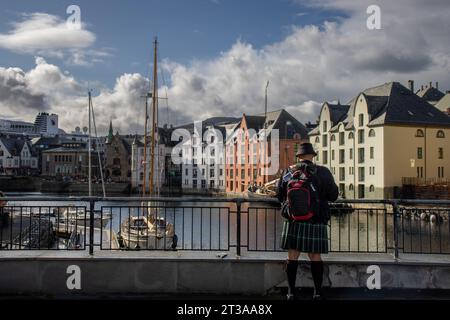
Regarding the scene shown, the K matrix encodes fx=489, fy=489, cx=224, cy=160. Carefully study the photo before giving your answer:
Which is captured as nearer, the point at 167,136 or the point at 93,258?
the point at 93,258

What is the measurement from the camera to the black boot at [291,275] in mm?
6582

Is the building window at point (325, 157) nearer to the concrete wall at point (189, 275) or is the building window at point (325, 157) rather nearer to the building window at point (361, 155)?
the building window at point (361, 155)

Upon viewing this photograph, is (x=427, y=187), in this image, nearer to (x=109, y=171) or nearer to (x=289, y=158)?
(x=289, y=158)

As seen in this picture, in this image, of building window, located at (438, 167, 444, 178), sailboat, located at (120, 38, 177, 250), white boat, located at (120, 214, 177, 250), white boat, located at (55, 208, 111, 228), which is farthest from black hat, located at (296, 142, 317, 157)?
building window, located at (438, 167, 444, 178)

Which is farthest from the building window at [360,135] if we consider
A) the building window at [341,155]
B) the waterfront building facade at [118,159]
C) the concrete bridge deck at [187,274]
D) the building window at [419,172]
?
the waterfront building facade at [118,159]

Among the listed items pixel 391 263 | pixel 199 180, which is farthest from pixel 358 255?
pixel 199 180

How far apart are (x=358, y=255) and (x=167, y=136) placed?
112142mm

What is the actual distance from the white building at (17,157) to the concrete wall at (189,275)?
5232 inches

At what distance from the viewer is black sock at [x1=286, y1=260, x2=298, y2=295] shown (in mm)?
6582

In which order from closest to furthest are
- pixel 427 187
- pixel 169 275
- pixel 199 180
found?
pixel 169 275
pixel 427 187
pixel 199 180

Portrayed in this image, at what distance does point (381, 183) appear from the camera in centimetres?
5581

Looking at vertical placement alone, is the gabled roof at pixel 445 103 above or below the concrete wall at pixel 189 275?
above
